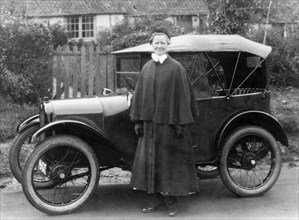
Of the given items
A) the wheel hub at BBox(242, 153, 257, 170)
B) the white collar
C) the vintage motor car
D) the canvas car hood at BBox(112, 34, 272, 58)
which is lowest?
the wheel hub at BBox(242, 153, 257, 170)

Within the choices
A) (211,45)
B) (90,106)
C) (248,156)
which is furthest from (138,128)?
(248,156)

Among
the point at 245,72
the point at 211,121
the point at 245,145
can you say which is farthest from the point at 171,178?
the point at 245,72

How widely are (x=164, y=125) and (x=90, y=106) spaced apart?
0.91 meters

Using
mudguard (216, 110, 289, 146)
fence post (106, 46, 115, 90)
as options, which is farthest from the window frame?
mudguard (216, 110, 289, 146)

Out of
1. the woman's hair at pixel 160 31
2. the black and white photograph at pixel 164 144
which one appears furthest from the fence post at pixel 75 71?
the woman's hair at pixel 160 31

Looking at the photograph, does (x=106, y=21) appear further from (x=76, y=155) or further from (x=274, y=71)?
(x=76, y=155)

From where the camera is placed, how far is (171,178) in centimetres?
508

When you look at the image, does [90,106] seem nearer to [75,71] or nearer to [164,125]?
[164,125]

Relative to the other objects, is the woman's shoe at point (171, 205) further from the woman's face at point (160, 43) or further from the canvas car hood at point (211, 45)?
the canvas car hood at point (211, 45)

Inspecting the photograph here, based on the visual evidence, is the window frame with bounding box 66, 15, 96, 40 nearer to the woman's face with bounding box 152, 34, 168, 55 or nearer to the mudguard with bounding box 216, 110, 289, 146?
the mudguard with bounding box 216, 110, 289, 146

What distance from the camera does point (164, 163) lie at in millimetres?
5082

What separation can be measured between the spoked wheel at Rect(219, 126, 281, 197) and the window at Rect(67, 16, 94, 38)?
24.3 m

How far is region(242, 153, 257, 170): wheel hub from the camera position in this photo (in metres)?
5.75

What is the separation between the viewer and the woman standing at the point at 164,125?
5.02 m
